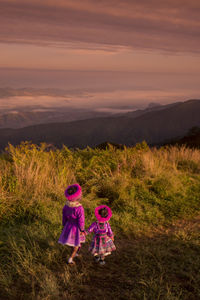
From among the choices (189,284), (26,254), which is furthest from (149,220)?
(26,254)

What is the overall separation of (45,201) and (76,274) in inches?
109

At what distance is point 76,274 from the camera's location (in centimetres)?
415

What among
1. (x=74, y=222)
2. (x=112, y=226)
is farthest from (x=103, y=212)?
(x=112, y=226)

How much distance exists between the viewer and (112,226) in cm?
621

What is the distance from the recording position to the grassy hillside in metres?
3.88

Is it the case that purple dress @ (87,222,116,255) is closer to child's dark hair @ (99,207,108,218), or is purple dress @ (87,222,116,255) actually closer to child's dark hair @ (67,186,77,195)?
child's dark hair @ (99,207,108,218)

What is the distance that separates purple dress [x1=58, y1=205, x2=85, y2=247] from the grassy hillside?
388 millimetres

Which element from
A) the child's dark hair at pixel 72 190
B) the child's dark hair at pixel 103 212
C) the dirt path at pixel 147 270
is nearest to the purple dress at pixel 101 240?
the child's dark hair at pixel 103 212

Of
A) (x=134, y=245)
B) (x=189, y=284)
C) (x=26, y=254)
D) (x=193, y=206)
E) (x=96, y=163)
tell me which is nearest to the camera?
(x=189, y=284)

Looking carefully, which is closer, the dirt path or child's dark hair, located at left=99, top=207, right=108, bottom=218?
the dirt path

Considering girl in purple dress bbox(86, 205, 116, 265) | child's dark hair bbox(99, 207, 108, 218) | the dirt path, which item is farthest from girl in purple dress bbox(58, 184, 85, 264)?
the dirt path

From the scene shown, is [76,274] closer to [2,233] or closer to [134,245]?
[134,245]

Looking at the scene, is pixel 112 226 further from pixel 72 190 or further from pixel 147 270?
pixel 72 190

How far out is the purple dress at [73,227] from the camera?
14.3ft
